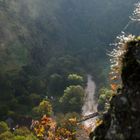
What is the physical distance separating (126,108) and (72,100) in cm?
11013

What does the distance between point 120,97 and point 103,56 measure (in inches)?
7256

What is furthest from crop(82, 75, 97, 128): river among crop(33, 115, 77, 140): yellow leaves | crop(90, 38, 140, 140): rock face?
crop(90, 38, 140, 140): rock face

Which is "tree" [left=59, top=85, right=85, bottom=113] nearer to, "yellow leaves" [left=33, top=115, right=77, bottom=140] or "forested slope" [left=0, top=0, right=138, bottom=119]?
"forested slope" [left=0, top=0, right=138, bottom=119]

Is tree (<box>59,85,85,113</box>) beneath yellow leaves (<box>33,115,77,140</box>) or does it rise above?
above

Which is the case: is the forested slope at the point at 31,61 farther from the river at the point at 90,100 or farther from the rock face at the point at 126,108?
the rock face at the point at 126,108

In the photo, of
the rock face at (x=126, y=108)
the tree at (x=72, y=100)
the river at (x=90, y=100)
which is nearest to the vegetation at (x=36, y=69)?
the tree at (x=72, y=100)

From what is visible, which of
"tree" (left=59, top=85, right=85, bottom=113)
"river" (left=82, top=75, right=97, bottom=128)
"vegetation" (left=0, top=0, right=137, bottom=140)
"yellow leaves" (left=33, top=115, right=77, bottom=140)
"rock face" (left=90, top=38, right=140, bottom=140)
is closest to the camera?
"rock face" (left=90, top=38, right=140, bottom=140)

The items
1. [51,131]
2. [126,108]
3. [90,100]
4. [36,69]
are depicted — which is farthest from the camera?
[36,69]

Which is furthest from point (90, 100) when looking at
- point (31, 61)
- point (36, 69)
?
point (31, 61)

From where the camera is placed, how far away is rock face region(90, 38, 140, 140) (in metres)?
13.5

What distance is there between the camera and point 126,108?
13844 millimetres

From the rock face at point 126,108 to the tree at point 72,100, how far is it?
108m

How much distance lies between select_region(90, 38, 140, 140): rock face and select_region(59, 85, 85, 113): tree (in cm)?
10795

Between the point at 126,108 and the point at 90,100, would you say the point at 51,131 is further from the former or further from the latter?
the point at 90,100
